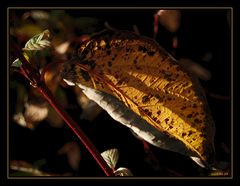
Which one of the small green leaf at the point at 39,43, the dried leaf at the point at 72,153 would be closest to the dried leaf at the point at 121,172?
the dried leaf at the point at 72,153

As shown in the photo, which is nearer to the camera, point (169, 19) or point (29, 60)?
point (29, 60)

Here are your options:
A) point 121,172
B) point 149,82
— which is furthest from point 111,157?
point 149,82

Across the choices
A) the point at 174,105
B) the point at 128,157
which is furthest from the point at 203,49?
the point at 128,157

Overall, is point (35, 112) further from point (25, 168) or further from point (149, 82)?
point (149, 82)

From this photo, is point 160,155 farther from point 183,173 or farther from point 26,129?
point 26,129

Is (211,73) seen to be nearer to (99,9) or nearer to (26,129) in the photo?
(99,9)

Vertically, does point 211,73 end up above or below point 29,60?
below

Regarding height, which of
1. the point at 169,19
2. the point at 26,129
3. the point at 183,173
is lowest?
the point at 183,173

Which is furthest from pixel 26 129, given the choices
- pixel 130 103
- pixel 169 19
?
pixel 169 19
